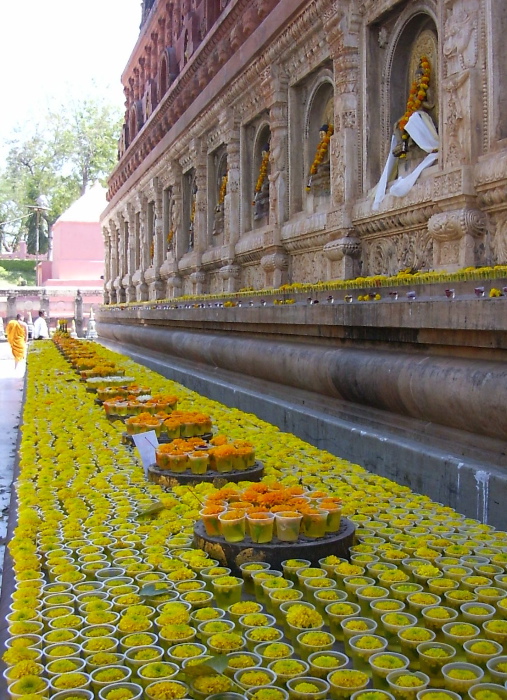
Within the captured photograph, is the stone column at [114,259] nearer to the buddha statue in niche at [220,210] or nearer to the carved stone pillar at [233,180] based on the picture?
the buddha statue in niche at [220,210]

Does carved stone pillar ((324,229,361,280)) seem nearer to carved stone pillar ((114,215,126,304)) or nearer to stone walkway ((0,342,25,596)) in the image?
stone walkway ((0,342,25,596))

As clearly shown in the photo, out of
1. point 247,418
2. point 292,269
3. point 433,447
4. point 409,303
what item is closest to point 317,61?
point 292,269

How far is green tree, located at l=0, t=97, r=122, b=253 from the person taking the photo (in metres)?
52.7

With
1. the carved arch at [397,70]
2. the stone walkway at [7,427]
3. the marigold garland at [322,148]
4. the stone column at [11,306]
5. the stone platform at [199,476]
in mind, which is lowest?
the stone walkway at [7,427]

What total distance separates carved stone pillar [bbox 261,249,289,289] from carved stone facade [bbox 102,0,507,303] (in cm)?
2

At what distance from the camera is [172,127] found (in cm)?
1755

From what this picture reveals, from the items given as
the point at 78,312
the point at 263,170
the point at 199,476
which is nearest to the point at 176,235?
the point at 263,170

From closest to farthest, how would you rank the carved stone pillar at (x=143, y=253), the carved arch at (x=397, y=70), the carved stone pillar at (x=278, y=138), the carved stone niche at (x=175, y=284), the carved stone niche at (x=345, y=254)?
1. the carved arch at (x=397, y=70)
2. the carved stone niche at (x=345, y=254)
3. the carved stone pillar at (x=278, y=138)
4. the carved stone niche at (x=175, y=284)
5. the carved stone pillar at (x=143, y=253)

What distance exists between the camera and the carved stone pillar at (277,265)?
10977mm

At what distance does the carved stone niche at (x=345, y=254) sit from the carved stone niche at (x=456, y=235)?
5.90 feet

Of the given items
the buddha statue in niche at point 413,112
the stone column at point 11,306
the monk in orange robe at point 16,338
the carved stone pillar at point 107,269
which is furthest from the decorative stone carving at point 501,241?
the stone column at point 11,306

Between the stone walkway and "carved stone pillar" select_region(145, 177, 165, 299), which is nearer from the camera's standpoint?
the stone walkway

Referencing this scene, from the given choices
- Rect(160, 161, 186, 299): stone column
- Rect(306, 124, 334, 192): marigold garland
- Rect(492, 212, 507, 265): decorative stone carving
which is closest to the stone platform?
Rect(492, 212, 507, 265): decorative stone carving

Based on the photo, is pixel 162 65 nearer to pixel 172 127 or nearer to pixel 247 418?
pixel 172 127
